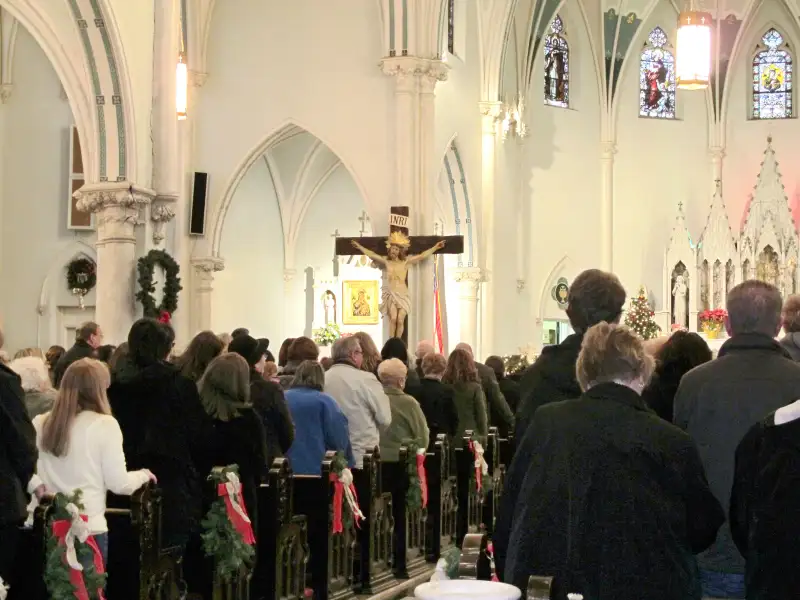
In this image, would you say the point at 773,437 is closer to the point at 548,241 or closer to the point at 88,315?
the point at 88,315

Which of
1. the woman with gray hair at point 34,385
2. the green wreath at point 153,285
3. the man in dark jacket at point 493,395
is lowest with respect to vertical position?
the man in dark jacket at point 493,395

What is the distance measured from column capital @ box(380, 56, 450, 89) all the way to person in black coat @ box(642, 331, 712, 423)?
15232 mm

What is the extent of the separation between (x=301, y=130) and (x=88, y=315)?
4.72 m

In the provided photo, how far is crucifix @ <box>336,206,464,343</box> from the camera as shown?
66.1 ft

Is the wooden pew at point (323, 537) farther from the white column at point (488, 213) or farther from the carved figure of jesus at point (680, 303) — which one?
the carved figure of jesus at point (680, 303)

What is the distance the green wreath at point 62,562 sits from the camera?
5.82m

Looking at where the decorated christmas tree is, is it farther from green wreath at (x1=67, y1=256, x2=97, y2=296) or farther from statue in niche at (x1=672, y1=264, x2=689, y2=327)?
green wreath at (x1=67, y1=256, x2=97, y2=296)

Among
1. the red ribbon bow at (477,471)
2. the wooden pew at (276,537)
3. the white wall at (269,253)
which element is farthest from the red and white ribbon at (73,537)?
the white wall at (269,253)

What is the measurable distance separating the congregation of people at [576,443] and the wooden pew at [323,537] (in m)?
0.30

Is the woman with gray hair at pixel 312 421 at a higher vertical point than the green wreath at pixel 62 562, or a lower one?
higher

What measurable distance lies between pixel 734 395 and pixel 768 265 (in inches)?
931

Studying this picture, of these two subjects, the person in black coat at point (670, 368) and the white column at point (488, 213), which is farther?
the white column at point (488, 213)

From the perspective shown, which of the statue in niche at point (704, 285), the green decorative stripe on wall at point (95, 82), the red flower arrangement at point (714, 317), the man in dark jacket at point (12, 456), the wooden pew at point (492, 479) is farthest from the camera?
the statue in niche at point (704, 285)

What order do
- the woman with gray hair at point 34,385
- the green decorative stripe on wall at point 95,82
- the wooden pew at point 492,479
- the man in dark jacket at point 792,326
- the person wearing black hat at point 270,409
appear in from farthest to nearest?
the green decorative stripe on wall at point 95,82 < the wooden pew at point 492,479 < the person wearing black hat at point 270,409 < the woman with gray hair at point 34,385 < the man in dark jacket at point 792,326
